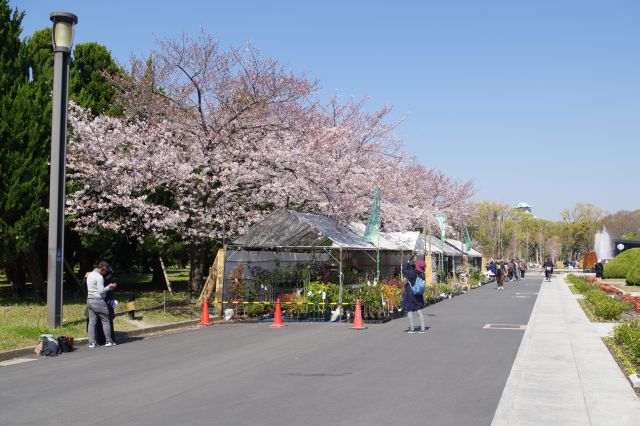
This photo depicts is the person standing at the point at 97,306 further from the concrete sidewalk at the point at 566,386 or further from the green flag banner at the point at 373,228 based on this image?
the green flag banner at the point at 373,228

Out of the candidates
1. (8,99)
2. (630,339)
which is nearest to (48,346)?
(8,99)

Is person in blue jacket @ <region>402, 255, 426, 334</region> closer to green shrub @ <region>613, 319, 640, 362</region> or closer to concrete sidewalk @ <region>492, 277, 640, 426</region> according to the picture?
concrete sidewalk @ <region>492, 277, 640, 426</region>

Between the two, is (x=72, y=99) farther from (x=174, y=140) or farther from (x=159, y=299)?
(x=159, y=299)

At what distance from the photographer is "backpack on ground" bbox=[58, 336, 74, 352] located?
13.5 meters

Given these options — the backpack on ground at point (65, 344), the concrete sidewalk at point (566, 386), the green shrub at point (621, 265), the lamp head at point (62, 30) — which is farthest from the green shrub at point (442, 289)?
the green shrub at point (621, 265)

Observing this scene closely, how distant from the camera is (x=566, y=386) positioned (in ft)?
30.9

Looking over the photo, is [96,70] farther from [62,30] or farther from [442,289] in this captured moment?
[442,289]

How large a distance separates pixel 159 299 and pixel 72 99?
829cm

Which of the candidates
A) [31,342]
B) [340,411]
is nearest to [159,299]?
[31,342]

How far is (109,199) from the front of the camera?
2345cm

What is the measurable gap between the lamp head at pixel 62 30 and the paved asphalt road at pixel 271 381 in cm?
731

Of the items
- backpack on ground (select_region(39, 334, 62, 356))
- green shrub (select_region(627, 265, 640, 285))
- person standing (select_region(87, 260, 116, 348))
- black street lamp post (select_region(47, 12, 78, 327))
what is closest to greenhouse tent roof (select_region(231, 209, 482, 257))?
black street lamp post (select_region(47, 12, 78, 327))

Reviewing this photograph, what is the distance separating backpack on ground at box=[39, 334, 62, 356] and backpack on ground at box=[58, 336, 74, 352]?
0.32 m

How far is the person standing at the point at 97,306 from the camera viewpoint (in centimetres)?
1431
